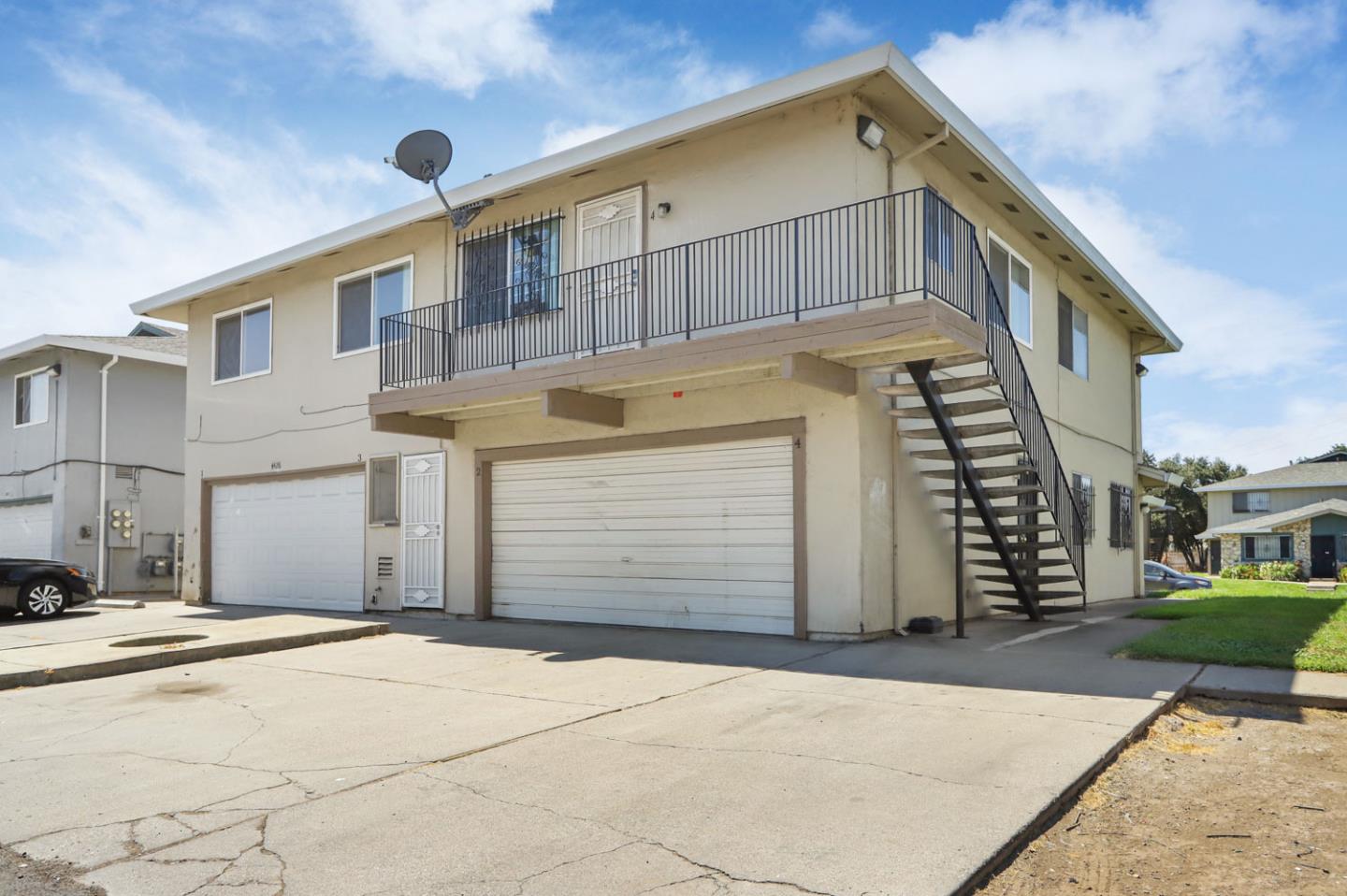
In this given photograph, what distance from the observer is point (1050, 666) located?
26.8ft

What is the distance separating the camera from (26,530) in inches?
810

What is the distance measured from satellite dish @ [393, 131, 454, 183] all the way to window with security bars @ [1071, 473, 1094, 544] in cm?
1052

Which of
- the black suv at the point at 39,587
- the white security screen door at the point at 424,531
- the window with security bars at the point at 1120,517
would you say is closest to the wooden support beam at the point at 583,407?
the white security screen door at the point at 424,531

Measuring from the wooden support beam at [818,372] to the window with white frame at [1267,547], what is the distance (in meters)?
38.8

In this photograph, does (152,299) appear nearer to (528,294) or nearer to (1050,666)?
(528,294)

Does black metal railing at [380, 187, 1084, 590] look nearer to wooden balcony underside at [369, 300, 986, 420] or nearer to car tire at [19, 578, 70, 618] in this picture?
wooden balcony underside at [369, 300, 986, 420]

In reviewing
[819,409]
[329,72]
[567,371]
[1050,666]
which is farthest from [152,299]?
[1050,666]

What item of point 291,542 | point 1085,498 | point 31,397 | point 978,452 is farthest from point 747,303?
point 31,397

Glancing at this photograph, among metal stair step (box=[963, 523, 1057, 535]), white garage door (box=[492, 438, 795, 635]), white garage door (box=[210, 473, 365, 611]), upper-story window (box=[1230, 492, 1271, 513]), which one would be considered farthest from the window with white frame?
white garage door (box=[210, 473, 365, 611])

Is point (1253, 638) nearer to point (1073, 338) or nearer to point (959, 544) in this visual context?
point (959, 544)

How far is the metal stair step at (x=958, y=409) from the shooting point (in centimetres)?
977

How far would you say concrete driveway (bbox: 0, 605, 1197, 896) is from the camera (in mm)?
3781

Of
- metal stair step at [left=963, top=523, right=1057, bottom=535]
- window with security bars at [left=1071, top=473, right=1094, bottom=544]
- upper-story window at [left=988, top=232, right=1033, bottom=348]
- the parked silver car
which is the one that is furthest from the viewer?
the parked silver car

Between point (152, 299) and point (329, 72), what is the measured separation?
8.29 meters
